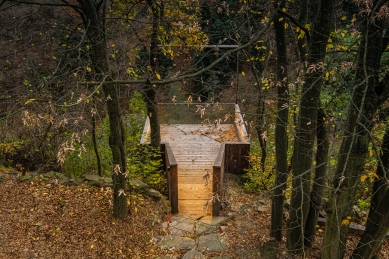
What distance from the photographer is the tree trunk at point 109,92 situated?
4.61 meters

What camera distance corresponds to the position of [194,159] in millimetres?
10023

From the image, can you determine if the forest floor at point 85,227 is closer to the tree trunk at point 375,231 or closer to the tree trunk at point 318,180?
the tree trunk at point 318,180

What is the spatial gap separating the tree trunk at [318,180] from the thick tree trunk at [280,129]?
49 centimetres

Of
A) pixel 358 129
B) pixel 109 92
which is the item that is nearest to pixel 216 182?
pixel 109 92

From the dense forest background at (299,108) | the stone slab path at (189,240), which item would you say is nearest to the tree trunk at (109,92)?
the dense forest background at (299,108)

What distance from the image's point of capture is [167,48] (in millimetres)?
8008

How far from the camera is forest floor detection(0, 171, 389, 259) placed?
5.02 metres

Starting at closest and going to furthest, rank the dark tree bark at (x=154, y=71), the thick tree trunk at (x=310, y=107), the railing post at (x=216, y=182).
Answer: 1. the thick tree trunk at (x=310, y=107)
2. the railing post at (x=216, y=182)
3. the dark tree bark at (x=154, y=71)

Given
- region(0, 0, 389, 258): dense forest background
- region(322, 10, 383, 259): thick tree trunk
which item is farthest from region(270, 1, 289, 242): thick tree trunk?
region(322, 10, 383, 259): thick tree trunk

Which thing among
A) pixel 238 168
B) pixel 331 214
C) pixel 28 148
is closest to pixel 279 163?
pixel 331 214

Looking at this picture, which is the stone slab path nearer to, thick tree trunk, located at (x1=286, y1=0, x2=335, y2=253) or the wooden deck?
the wooden deck

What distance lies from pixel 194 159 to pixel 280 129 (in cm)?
525

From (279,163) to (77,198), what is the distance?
3.96 meters

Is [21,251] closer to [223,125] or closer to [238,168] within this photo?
[238,168]
